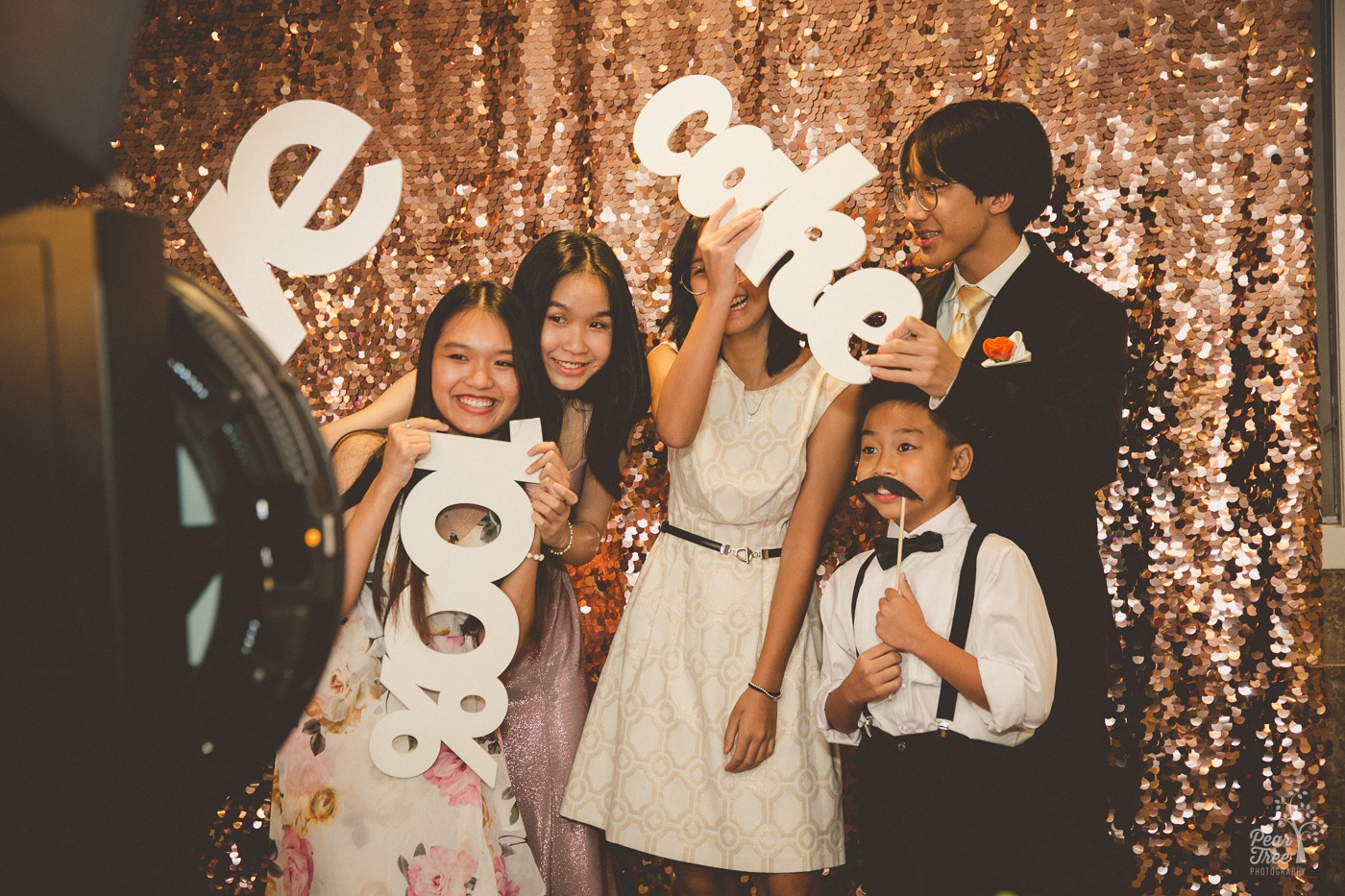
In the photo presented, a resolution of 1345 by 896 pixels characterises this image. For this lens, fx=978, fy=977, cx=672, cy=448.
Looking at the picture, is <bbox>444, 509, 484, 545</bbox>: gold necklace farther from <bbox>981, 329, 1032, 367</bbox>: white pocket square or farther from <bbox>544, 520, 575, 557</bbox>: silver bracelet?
<bbox>981, 329, 1032, 367</bbox>: white pocket square

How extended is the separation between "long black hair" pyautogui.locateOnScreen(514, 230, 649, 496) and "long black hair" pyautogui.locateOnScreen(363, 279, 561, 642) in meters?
0.07

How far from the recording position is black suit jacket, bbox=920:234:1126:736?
160 centimetres

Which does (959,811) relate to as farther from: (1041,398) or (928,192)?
(928,192)

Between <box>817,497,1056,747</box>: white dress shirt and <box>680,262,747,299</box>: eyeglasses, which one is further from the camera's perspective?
<box>680,262,747,299</box>: eyeglasses

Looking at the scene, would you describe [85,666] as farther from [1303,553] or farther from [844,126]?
[1303,553]

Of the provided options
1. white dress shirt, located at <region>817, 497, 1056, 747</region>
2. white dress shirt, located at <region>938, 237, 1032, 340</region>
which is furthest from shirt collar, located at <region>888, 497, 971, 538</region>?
white dress shirt, located at <region>938, 237, 1032, 340</region>

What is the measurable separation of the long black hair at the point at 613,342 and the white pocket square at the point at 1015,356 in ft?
2.15

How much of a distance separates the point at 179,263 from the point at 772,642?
1866 mm

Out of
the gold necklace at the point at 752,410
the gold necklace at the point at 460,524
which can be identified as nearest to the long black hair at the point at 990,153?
the gold necklace at the point at 752,410

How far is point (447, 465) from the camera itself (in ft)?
5.53

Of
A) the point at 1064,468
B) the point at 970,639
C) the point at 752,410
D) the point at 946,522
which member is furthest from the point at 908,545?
the point at 752,410

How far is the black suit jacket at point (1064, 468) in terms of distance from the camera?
1.60 meters

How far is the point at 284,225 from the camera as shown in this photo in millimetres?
1574

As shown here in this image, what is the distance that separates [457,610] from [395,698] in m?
0.19
